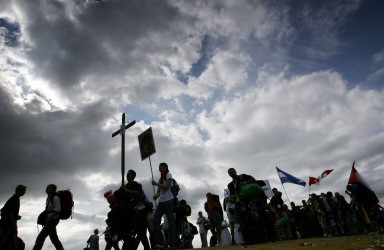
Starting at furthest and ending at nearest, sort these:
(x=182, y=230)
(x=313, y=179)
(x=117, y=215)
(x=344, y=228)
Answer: (x=313, y=179)
(x=344, y=228)
(x=182, y=230)
(x=117, y=215)

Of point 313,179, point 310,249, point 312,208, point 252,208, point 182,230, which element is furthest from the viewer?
point 313,179

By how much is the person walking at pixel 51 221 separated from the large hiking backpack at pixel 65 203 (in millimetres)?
138

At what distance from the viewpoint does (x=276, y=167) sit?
18.4m

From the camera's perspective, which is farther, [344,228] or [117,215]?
[344,228]

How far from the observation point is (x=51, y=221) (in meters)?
7.28

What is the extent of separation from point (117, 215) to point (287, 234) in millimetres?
8722

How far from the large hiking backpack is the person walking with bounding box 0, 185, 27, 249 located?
1.18 metres

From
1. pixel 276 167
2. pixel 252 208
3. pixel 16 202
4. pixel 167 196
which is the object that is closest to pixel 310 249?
pixel 252 208

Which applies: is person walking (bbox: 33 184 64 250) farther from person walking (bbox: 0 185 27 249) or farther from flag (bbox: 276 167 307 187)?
flag (bbox: 276 167 307 187)

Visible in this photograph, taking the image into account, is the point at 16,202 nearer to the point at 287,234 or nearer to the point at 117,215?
the point at 117,215

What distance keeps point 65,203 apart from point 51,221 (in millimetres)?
566

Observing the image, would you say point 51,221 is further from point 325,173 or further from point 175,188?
point 325,173

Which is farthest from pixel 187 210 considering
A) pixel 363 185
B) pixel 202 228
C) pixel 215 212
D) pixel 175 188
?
pixel 363 185

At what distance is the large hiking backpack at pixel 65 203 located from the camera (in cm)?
766
